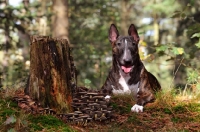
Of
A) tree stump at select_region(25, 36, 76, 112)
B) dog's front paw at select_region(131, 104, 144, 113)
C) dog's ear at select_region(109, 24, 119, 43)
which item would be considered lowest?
dog's front paw at select_region(131, 104, 144, 113)

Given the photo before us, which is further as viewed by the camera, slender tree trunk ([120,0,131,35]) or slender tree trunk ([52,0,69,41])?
slender tree trunk ([120,0,131,35])

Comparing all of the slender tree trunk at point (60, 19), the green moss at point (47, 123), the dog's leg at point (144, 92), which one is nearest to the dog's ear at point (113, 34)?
the dog's leg at point (144, 92)

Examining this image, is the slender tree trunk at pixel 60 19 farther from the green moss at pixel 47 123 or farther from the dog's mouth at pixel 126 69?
the green moss at pixel 47 123

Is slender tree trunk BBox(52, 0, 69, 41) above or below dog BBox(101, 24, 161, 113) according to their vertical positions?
above

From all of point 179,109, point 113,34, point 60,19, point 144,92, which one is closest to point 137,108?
point 144,92

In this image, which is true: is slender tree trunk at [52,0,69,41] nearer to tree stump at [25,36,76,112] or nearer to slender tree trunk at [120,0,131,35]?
tree stump at [25,36,76,112]

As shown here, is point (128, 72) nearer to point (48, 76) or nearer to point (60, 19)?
point (48, 76)

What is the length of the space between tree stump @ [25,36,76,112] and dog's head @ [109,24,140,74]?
1062 millimetres

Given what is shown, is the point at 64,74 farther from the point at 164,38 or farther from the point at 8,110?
the point at 164,38

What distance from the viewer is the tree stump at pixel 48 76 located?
16.1ft

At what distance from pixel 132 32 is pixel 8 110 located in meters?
2.49

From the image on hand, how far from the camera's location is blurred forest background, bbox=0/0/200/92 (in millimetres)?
8141

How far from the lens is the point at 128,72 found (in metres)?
5.84

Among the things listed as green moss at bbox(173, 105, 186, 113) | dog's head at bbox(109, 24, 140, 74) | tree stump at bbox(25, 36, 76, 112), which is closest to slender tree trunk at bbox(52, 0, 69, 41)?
dog's head at bbox(109, 24, 140, 74)
